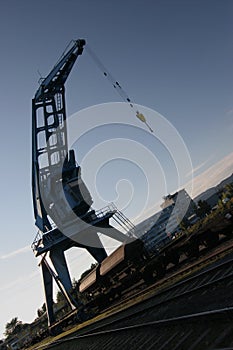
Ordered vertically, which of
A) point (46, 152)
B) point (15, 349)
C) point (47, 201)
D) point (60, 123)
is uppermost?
point (60, 123)

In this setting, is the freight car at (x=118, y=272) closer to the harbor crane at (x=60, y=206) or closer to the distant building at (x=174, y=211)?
the harbor crane at (x=60, y=206)

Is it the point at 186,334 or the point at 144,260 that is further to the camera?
the point at 144,260

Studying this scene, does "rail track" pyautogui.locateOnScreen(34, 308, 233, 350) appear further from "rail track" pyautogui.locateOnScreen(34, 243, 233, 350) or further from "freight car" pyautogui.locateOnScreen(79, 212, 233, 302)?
"freight car" pyautogui.locateOnScreen(79, 212, 233, 302)

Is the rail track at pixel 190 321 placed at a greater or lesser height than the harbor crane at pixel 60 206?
lesser

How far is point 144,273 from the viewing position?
14234 mm

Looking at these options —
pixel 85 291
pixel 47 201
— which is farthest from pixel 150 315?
pixel 47 201

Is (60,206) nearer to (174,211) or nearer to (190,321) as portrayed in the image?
(190,321)

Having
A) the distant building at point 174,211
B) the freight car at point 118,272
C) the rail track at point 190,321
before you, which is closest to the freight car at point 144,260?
the freight car at point 118,272

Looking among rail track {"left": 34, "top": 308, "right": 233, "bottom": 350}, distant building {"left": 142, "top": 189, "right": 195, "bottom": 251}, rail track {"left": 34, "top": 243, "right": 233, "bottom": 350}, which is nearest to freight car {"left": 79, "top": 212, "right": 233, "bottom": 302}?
rail track {"left": 34, "top": 243, "right": 233, "bottom": 350}

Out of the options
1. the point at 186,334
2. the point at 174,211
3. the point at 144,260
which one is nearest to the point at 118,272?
the point at 144,260

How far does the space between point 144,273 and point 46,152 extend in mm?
14982

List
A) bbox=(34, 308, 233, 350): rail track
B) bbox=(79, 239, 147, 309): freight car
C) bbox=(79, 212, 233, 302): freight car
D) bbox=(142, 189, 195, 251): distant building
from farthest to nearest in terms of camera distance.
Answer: bbox=(142, 189, 195, 251): distant building → bbox=(79, 239, 147, 309): freight car → bbox=(79, 212, 233, 302): freight car → bbox=(34, 308, 233, 350): rail track

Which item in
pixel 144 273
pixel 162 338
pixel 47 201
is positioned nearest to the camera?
pixel 162 338

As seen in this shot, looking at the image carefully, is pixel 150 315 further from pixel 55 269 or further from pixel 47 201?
pixel 47 201
